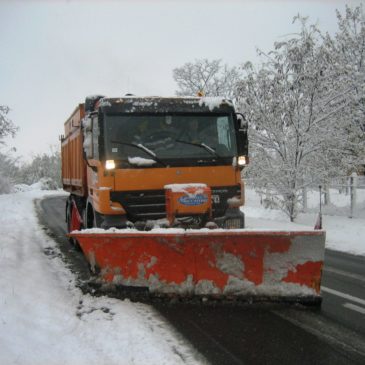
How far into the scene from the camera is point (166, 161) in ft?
20.0

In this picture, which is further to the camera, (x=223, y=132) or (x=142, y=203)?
(x=223, y=132)

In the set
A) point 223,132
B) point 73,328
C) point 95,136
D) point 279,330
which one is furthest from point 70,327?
point 223,132

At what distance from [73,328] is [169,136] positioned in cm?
305

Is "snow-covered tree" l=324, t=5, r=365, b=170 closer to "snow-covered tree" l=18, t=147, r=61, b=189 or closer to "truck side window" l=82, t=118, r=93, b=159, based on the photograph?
"truck side window" l=82, t=118, r=93, b=159

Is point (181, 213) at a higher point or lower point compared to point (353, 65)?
lower

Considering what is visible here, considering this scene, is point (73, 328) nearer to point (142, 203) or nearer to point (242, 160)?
point (142, 203)

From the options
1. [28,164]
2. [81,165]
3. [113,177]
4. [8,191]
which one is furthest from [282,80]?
[28,164]

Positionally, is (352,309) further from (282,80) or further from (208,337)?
(282,80)

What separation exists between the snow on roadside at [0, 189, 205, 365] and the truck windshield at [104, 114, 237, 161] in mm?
1948

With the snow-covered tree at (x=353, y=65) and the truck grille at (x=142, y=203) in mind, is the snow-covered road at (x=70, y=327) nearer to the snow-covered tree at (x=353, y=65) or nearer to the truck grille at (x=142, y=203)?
the truck grille at (x=142, y=203)

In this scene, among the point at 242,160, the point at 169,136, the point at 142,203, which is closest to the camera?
the point at 142,203

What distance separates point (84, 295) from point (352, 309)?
305cm

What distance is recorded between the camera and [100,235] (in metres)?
4.96

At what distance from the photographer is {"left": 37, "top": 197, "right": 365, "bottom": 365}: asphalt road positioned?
360cm
